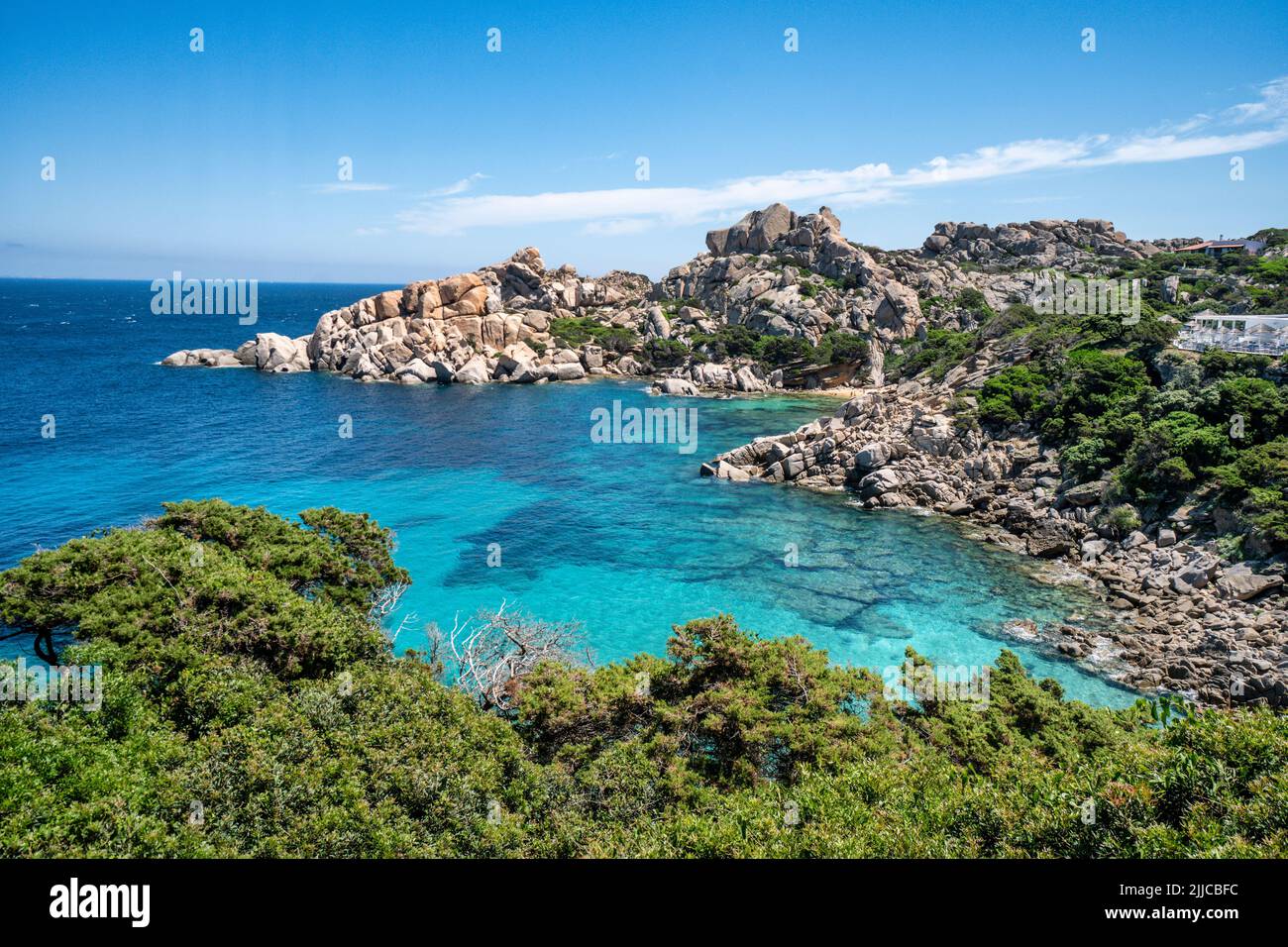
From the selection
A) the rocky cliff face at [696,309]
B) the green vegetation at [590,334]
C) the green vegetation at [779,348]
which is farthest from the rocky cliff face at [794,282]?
the green vegetation at [590,334]

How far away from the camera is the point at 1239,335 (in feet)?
126

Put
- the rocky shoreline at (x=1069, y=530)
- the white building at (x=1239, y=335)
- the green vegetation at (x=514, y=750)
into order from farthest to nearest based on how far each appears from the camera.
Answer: the white building at (x=1239, y=335) < the rocky shoreline at (x=1069, y=530) < the green vegetation at (x=514, y=750)

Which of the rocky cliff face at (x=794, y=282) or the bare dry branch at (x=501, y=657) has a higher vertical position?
the rocky cliff face at (x=794, y=282)

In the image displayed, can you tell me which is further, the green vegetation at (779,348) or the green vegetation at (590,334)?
the green vegetation at (590,334)

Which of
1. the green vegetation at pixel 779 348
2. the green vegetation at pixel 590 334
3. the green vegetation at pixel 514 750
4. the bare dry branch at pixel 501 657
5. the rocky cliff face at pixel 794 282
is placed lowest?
the bare dry branch at pixel 501 657

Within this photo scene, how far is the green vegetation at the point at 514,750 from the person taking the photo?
8594 millimetres

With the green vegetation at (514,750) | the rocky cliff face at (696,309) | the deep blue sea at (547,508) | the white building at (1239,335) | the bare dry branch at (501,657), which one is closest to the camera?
the green vegetation at (514,750)

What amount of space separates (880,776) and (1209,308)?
5619cm

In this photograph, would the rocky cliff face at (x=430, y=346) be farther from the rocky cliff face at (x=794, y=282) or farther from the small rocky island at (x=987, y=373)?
the rocky cliff face at (x=794, y=282)

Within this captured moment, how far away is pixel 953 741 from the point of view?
14703 mm

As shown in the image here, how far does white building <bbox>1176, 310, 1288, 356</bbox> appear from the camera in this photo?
36594 mm

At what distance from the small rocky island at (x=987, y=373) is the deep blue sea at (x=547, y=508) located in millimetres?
3013

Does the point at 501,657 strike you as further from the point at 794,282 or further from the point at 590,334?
the point at 794,282

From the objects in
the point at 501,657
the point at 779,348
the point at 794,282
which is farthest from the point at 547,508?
the point at 794,282
